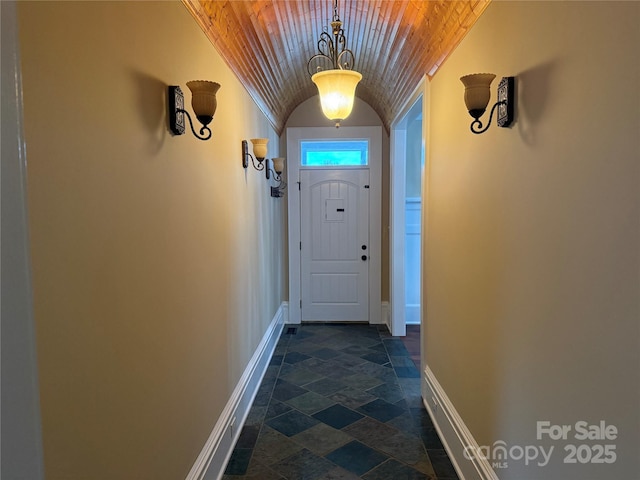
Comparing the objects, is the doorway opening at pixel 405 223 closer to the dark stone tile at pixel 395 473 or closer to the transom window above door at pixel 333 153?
the transom window above door at pixel 333 153

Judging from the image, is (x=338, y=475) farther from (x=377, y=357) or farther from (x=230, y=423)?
(x=377, y=357)

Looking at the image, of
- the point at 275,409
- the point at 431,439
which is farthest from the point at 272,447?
the point at 431,439

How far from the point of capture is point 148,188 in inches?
56.2

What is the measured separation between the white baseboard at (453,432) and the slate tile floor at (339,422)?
64mm

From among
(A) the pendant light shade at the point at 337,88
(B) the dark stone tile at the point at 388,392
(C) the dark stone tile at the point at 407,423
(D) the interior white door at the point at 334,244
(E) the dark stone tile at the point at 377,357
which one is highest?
(A) the pendant light shade at the point at 337,88

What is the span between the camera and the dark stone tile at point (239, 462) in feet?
7.49

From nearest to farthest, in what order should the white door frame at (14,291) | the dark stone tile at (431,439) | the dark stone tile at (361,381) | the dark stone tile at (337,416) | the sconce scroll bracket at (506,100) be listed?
the white door frame at (14,291)
the sconce scroll bracket at (506,100)
the dark stone tile at (431,439)
the dark stone tile at (337,416)
the dark stone tile at (361,381)

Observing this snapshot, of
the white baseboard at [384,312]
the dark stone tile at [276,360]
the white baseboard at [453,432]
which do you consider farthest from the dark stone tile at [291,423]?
the white baseboard at [384,312]

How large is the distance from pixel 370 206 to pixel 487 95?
136 inches

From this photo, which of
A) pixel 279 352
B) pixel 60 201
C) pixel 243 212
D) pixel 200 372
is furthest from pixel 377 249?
pixel 60 201

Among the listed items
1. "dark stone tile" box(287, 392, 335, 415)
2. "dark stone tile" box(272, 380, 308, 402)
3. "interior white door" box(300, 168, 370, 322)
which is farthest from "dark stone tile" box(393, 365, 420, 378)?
"interior white door" box(300, 168, 370, 322)

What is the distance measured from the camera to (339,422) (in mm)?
2812

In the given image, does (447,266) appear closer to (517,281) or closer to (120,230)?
(517,281)

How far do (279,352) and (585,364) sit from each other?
134 inches
